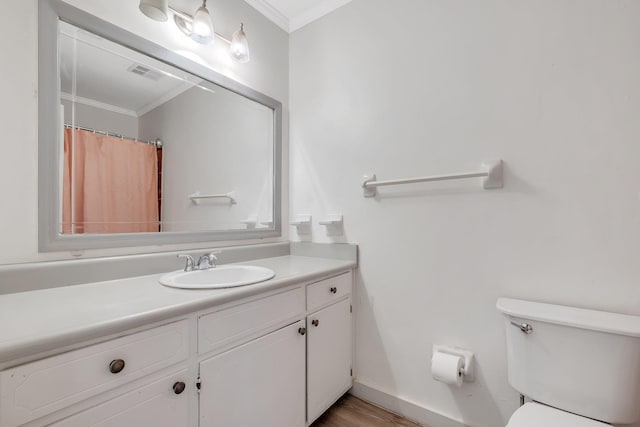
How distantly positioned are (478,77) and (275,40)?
4.36ft

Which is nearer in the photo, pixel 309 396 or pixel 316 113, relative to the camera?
pixel 309 396

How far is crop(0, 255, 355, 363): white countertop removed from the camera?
2.06 feet

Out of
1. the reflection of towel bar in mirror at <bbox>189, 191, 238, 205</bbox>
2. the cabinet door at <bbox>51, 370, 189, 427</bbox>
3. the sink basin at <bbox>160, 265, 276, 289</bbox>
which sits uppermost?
the reflection of towel bar in mirror at <bbox>189, 191, 238, 205</bbox>

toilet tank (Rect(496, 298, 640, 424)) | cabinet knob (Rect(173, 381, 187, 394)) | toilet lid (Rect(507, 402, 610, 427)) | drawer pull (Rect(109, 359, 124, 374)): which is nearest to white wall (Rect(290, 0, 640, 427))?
toilet tank (Rect(496, 298, 640, 424))

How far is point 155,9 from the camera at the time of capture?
1208 millimetres

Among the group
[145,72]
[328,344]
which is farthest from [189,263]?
[145,72]

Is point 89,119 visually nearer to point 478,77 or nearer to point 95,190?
point 95,190

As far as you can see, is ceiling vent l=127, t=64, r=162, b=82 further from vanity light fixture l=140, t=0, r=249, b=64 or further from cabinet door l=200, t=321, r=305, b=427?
cabinet door l=200, t=321, r=305, b=427

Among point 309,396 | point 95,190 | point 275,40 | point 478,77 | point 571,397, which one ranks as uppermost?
point 275,40

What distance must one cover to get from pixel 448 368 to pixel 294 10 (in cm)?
227

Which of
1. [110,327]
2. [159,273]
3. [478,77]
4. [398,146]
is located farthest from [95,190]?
[478,77]

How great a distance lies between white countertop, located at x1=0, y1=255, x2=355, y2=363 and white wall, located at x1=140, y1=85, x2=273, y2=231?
0.45 metres

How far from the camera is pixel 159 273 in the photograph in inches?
50.5

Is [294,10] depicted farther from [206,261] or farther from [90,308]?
[90,308]
